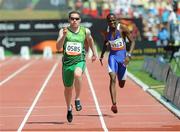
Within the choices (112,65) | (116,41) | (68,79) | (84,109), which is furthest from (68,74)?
(84,109)

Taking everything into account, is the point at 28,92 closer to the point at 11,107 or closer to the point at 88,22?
the point at 11,107

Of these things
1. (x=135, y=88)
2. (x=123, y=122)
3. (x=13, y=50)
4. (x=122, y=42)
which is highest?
(x=122, y=42)

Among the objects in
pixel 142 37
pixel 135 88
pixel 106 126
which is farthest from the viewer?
pixel 142 37

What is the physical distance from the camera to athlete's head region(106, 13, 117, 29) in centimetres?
1430

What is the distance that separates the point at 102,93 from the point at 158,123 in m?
6.97

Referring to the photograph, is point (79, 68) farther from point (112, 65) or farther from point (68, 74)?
point (112, 65)

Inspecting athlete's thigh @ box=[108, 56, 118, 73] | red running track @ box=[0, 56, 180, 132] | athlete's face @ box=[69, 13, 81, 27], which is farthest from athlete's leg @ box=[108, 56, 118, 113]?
athlete's face @ box=[69, 13, 81, 27]

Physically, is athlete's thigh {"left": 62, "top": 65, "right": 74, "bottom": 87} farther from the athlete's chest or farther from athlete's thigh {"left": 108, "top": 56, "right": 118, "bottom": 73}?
the athlete's chest

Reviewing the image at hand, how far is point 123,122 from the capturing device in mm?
13000

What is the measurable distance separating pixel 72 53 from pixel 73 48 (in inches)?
4.2

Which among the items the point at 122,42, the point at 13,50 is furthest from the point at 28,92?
the point at 13,50

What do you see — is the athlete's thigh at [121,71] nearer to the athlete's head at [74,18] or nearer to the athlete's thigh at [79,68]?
the athlete's thigh at [79,68]

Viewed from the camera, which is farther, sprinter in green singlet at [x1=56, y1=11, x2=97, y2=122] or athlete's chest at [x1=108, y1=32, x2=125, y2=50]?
athlete's chest at [x1=108, y1=32, x2=125, y2=50]

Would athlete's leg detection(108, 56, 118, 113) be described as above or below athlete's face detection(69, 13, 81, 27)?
below
